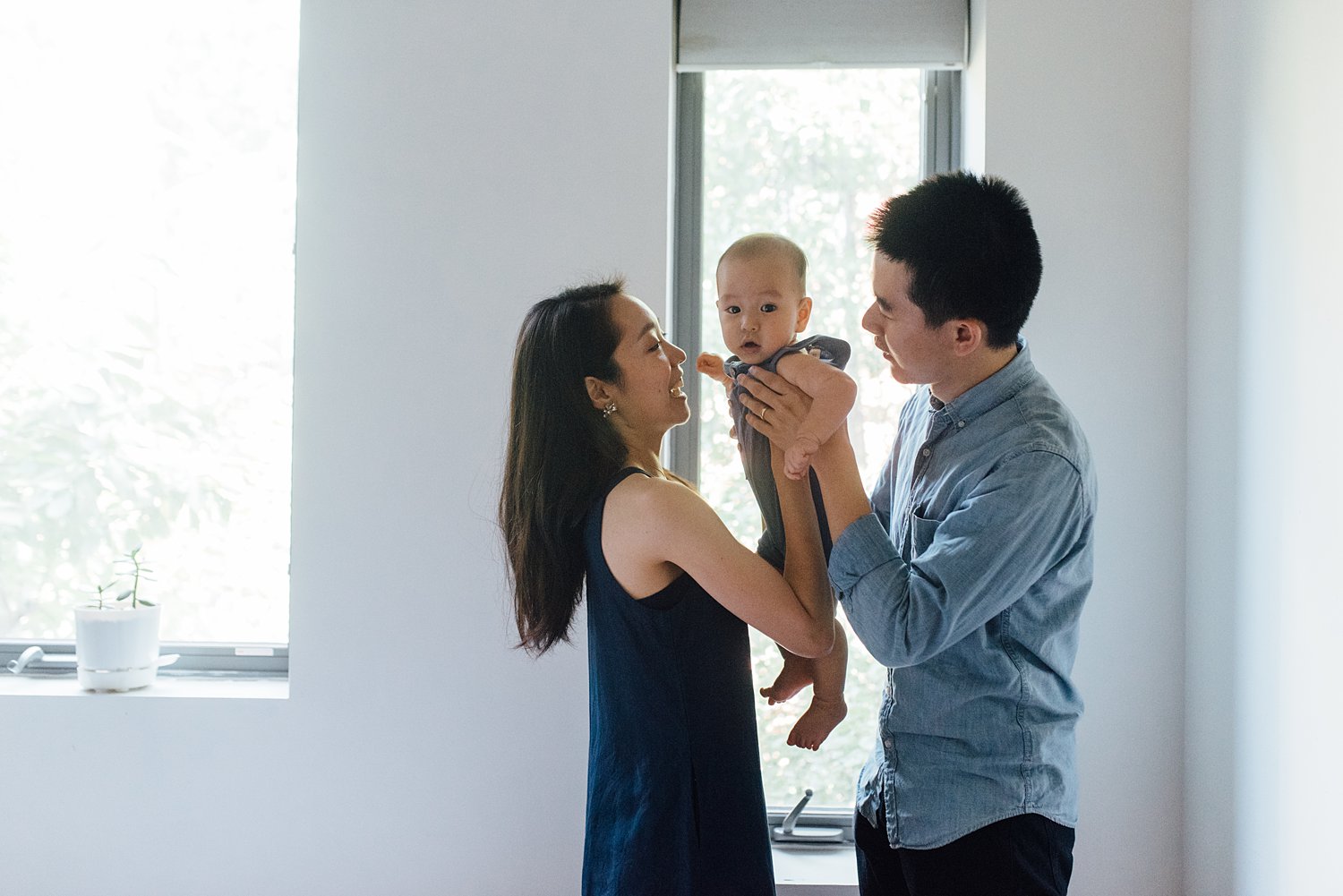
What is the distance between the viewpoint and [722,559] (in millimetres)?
1322

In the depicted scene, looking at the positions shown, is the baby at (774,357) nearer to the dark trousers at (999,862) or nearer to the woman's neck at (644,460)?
the woman's neck at (644,460)

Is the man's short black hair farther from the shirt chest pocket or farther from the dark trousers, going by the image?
the dark trousers

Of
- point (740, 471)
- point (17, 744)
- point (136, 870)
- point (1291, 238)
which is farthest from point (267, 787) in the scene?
point (1291, 238)

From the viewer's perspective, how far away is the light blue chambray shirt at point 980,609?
122 cm

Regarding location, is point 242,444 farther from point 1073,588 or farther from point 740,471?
point 1073,588

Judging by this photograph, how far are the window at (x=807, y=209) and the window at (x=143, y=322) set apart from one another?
1038 millimetres

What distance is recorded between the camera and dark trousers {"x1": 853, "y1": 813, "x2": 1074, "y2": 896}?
1291 millimetres

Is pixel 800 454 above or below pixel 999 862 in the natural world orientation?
above

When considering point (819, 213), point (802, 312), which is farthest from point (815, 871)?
point (819, 213)

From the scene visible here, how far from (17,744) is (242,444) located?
33.4 inches

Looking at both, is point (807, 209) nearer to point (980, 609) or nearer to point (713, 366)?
point (713, 366)

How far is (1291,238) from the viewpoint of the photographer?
66.8 inches

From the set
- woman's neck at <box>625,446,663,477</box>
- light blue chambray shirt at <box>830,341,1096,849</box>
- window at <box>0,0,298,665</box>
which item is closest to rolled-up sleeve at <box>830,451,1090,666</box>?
light blue chambray shirt at <box>830,341,1096,849</box>

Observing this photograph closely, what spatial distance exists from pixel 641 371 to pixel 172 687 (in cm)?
164
